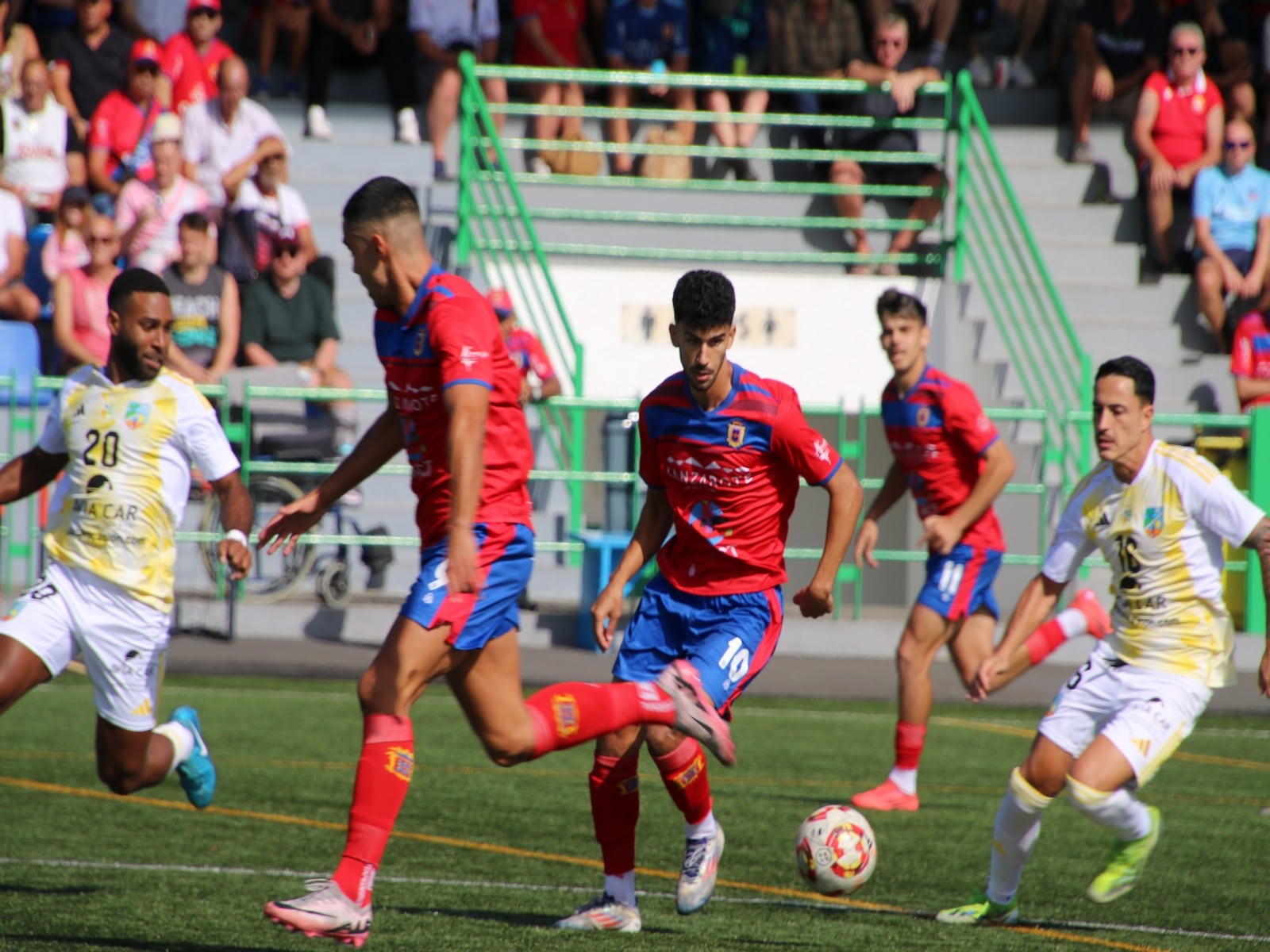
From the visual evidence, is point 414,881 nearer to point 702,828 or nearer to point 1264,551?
point 702,828

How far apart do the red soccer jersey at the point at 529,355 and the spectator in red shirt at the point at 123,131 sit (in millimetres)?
4296

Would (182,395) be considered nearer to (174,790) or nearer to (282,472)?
(174,790)

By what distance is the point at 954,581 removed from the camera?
895 centimetres

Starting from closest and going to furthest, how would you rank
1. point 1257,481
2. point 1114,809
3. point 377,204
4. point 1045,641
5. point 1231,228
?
point 377,204
point 1114,809
point 1045,641
point 1257,481
point 1231,228

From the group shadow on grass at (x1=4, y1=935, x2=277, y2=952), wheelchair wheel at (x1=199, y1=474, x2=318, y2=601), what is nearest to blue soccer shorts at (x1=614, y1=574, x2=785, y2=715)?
shadow on grass at (x1=4, y1=935, x2=277, y2=952)

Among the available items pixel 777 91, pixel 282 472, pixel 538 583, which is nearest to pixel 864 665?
pixel 538 583

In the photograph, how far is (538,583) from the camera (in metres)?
14.7

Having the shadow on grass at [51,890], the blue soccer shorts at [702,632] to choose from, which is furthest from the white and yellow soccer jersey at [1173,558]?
the shadow on grass at [51,890]

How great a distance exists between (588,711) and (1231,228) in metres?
13.7

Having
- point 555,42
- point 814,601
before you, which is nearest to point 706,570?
point 814,601

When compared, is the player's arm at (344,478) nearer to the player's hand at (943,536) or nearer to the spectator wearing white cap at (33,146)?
the player's hand at (943,536)

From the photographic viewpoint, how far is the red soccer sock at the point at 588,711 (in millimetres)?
5277

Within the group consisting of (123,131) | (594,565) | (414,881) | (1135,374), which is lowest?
(594,565)

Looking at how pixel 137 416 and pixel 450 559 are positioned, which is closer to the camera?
pixel 450 559
